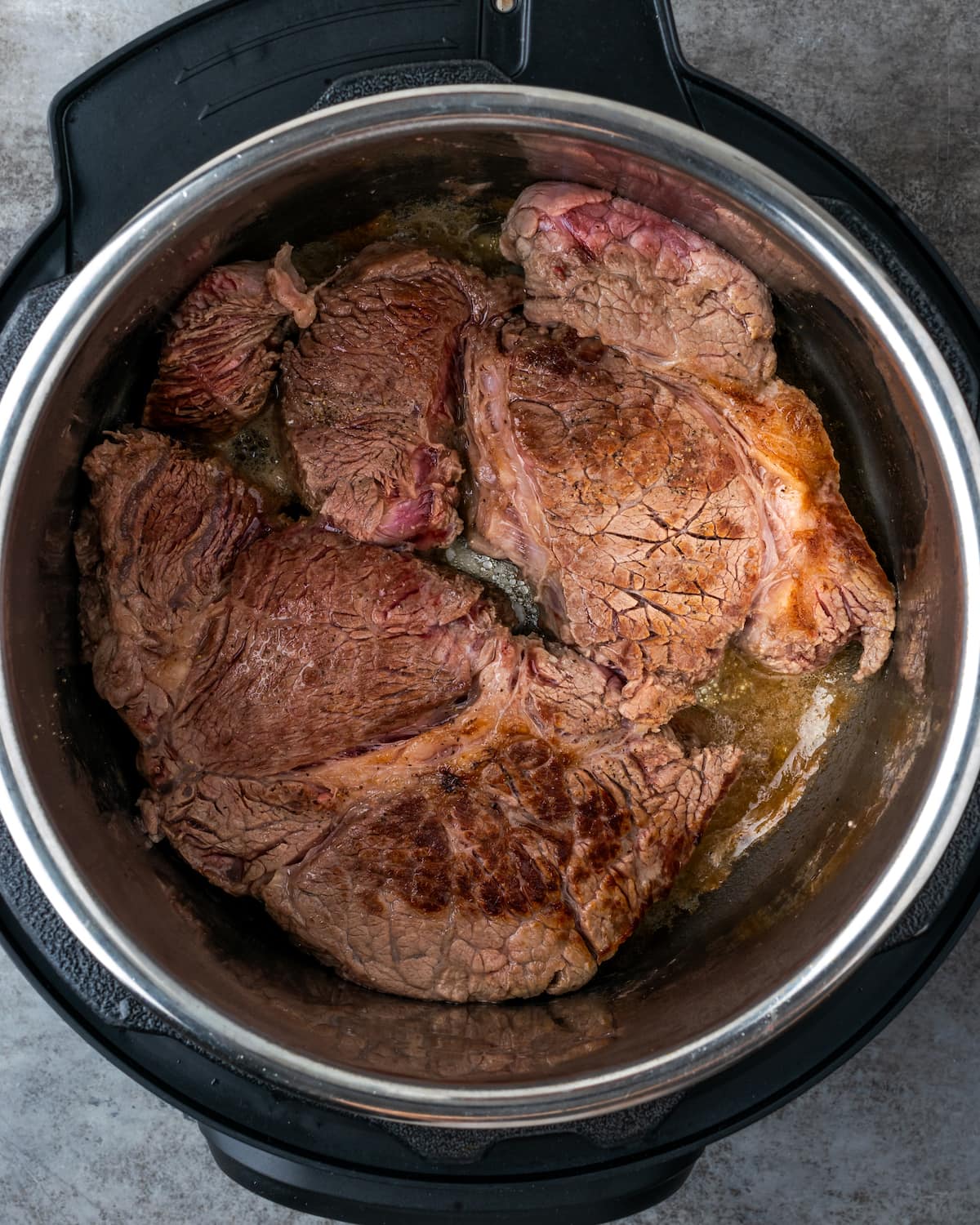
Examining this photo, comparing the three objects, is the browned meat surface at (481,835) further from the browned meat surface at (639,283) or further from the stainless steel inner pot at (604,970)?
the browned meat surface at (639,283)

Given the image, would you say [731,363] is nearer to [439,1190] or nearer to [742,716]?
[742,716]

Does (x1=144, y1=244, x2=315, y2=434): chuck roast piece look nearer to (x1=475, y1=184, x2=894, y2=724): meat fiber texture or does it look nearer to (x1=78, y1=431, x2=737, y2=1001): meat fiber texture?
(x1=78, y1=431, x2=737, y2=1001): meat fiber texture

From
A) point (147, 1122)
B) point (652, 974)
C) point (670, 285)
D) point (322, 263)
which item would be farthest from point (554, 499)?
point (147, 1122)

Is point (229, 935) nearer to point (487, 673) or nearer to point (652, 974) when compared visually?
point (487, 673)

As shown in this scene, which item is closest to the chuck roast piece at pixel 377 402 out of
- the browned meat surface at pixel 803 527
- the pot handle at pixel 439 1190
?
the browned meat surface at pixel 803 527

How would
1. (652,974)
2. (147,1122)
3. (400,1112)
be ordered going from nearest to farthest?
(400,1112) → (652,974) → (147,1122)

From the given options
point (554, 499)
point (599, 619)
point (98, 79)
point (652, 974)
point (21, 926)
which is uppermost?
point (98, 79)

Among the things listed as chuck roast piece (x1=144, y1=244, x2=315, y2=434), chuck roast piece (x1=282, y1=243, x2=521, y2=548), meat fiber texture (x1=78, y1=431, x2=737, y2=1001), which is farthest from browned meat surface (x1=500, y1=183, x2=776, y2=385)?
meat fiber texture (x1=78, y1=431, x2=737, y2=1001)
